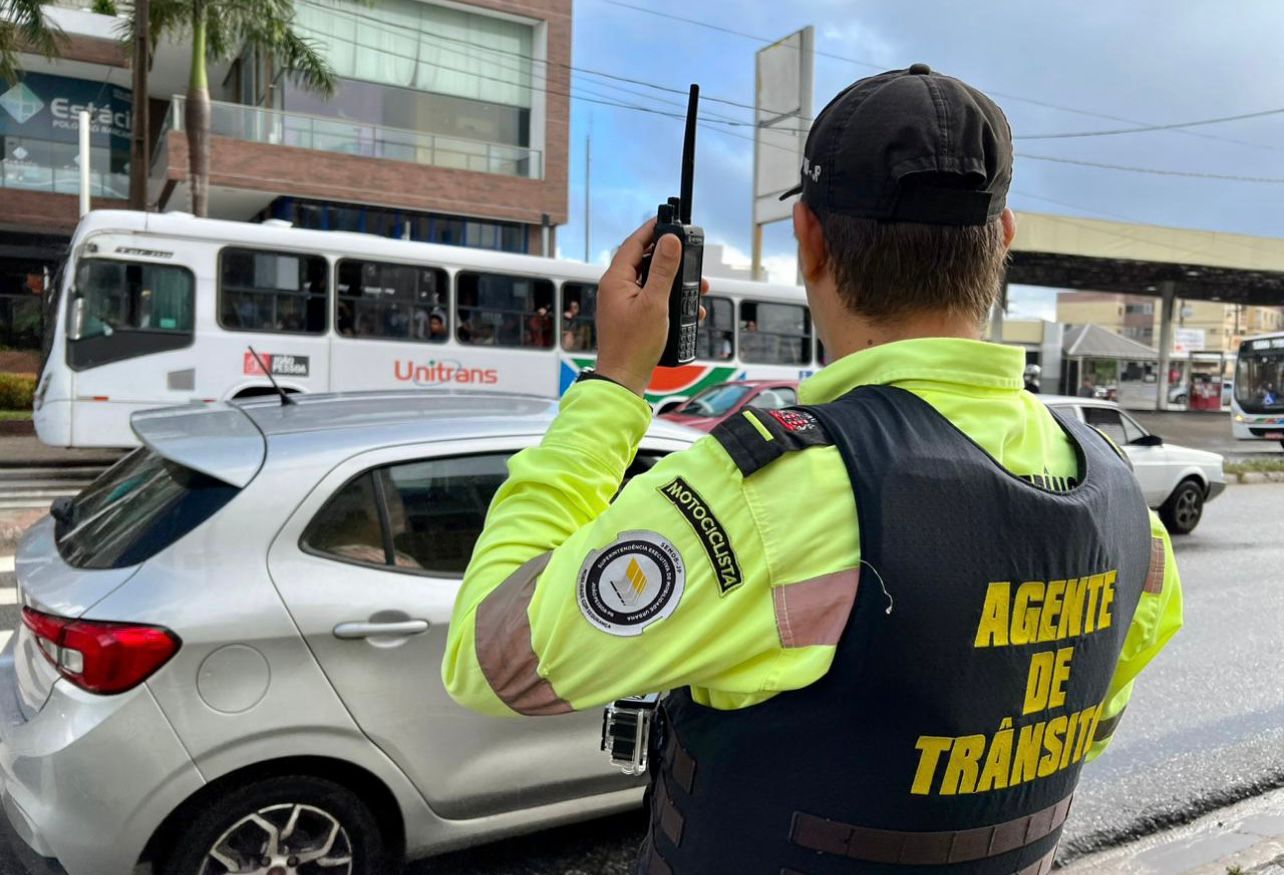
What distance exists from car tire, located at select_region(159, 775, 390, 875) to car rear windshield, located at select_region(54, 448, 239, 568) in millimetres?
700

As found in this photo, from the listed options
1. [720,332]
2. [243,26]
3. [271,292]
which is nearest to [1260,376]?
[720,332]

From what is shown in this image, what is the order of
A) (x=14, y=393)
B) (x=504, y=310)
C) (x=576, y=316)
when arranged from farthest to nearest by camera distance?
(x=14, y=393)
(x=576, y=316)
(x=504, y=310)

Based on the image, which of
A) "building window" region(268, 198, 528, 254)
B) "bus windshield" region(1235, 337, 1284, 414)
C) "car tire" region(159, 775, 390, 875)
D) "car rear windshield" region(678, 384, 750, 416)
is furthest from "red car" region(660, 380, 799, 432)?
"bus windshield" region(1235, 337, 1284, 414)

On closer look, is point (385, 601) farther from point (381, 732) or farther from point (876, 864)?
point (876, 864)

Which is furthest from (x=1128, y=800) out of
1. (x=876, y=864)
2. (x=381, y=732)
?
(x=876, y=864)

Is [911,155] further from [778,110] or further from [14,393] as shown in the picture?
[14,393]

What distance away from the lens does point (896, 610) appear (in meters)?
1.03

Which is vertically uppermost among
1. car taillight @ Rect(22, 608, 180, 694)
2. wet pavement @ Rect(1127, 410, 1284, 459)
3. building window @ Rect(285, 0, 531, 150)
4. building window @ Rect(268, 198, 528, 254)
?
building window @ Rect(285, 0, 531, 150)

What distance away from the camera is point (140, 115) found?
53.6ft

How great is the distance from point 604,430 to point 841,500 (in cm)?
32

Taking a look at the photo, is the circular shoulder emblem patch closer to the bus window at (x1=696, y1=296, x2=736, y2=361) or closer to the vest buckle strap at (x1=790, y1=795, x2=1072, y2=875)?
the vest buckle strap at (x1=790, y1=795, x2=1072, y2=875)

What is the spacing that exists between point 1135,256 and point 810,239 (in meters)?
34.9

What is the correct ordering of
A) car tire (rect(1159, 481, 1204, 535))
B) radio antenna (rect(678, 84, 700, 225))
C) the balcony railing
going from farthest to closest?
the balcony railing < car tire (rect(1159, 481, 1204, 535)) < radio antenna (rect(678, 84, 700, 225))

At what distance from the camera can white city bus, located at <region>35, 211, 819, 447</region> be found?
11.8m
